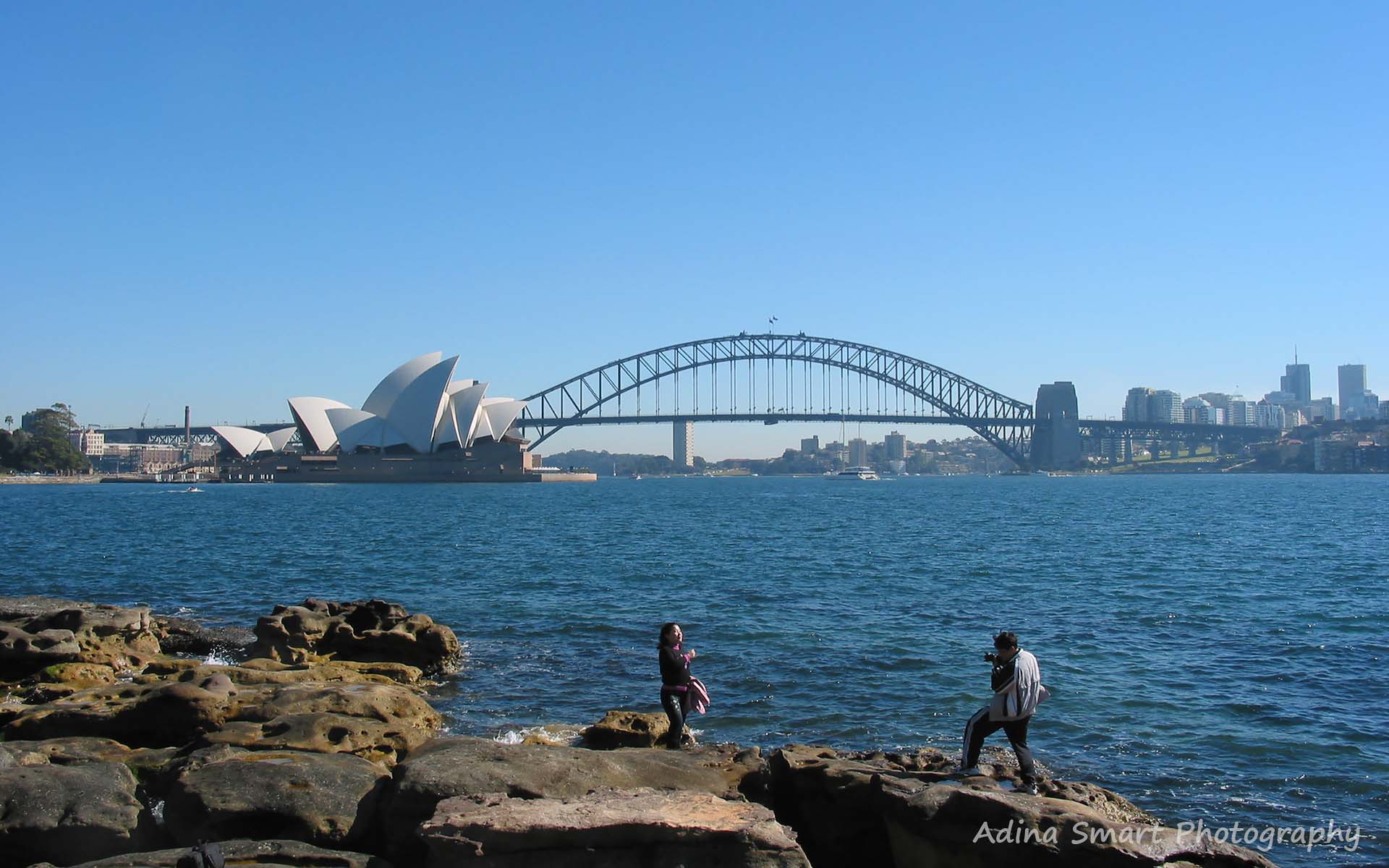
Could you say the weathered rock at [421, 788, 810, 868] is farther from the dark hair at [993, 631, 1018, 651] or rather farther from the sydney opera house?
the sydney opera house

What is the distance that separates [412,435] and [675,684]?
80.3 metres

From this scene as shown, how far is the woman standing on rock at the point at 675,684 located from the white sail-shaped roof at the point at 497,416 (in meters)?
83.2

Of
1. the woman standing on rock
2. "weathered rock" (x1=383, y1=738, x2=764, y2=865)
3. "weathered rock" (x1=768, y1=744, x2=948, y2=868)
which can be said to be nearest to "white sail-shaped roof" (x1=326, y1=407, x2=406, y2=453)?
the woman standing on rock

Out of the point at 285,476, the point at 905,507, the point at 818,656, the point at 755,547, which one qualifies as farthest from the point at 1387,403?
the point at 818,656

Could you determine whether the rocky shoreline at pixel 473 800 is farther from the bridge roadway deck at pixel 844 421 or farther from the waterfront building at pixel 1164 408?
the waterfront building at pixel 1164 408

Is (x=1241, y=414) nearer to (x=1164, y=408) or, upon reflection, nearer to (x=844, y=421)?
(x=1164, y=408)

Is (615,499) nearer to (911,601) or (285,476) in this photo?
(285,476)

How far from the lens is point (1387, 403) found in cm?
15550

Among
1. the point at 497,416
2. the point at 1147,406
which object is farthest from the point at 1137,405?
the point at 497,416

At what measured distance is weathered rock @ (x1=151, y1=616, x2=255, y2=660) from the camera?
39.8 ft

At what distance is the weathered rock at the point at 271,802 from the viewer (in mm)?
5023

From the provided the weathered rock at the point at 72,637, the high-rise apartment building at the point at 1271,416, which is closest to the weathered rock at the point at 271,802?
the weathered rock at the point at 72,637

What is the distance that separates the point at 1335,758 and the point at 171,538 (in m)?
29.2

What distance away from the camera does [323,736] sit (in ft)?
21.3
